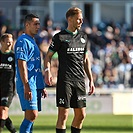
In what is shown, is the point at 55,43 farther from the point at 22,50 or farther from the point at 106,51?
the point at 106,51

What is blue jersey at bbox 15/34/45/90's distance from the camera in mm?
10680

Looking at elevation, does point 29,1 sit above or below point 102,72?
above

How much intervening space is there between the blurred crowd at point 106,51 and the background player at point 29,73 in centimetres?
1448

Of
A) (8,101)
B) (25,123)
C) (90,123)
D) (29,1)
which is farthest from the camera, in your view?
(29,1)

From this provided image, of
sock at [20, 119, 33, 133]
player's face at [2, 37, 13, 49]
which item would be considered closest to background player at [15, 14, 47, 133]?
sock at [20, 119, 33, 133]

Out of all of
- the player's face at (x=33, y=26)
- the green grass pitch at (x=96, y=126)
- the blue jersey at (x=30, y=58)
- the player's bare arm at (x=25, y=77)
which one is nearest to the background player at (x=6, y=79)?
the green grass pitch at (x=96, y=126)

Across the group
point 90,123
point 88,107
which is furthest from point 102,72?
point 90,123

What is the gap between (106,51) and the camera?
29344 millimetres

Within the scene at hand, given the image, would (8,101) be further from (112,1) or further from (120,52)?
(112,1)

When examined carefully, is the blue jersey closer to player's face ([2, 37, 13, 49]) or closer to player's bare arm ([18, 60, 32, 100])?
player's bare arm ([18, 60, 32, 100])

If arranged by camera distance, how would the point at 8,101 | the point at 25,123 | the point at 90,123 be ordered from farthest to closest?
the point at 90,123 < the point at 8,101 < the point at 25,123

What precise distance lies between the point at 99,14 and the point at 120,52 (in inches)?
246

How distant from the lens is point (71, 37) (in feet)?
35.7

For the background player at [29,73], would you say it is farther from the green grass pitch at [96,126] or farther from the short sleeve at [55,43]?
the green grass pitch at [96,126]
